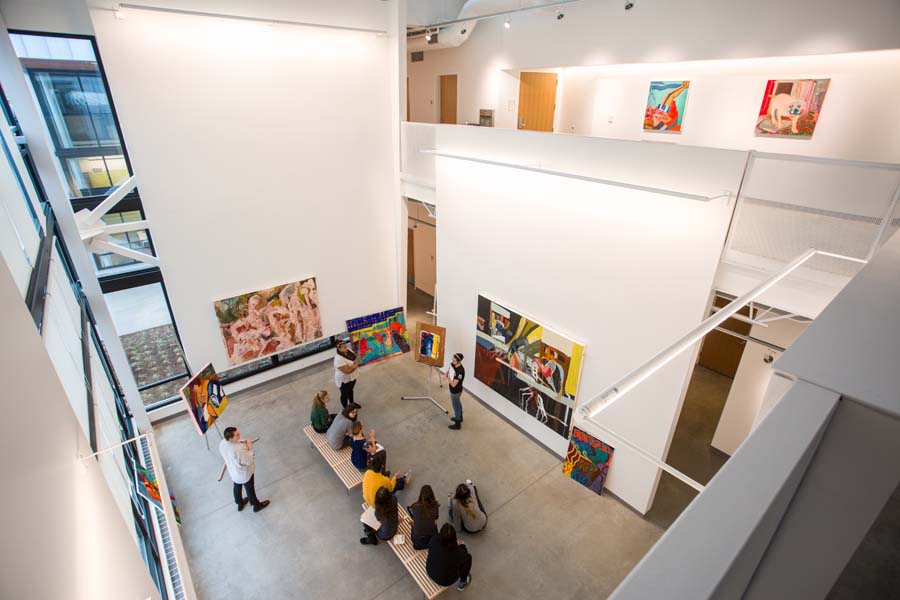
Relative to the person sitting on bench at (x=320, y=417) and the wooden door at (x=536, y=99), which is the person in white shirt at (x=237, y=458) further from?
the wooden door at (x=536, y=99)

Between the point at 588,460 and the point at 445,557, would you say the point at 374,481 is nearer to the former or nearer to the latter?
the point at 445,557

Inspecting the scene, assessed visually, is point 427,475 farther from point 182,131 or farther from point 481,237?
point 182,131

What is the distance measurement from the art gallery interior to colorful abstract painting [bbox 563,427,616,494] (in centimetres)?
5

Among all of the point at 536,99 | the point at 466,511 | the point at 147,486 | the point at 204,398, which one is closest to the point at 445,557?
the point at 466,511

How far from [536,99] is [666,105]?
343 centimetres

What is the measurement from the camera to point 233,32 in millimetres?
7172

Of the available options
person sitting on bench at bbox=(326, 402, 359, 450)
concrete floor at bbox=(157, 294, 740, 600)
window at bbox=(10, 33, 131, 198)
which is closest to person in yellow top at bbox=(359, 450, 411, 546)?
concrete floor at bbox=(157, 294, 740, 600)

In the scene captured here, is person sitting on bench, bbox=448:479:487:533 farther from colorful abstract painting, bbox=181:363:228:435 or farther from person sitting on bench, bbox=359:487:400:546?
colorful abstract painting, bbox=181:363:228:435

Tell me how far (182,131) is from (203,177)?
0.76 m

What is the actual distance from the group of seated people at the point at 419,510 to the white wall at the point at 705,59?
25.4 feet

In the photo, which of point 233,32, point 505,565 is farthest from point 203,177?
point 505,565

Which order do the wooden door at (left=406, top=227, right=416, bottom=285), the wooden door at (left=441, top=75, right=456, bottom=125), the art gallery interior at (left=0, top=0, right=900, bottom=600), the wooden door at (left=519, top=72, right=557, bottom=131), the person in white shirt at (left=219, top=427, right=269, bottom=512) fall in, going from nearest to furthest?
the art gallery interior at (left=0, top=0, right=900, bottom=600)
the person in white shirt at (left=219, top=427, right=269, bottom=512)
the wooden door at (left=519, top=72, right=557, bottom=131)
the wooden door at (left=441, top=75, right=456, bottom=125)
the wooden door at (left=406, top=227, right=416, bottom=285)

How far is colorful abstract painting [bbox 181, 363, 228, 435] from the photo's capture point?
22.2ft

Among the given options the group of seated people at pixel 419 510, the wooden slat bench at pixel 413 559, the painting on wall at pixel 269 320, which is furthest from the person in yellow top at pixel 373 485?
the painting on wall at pixel 269 320
